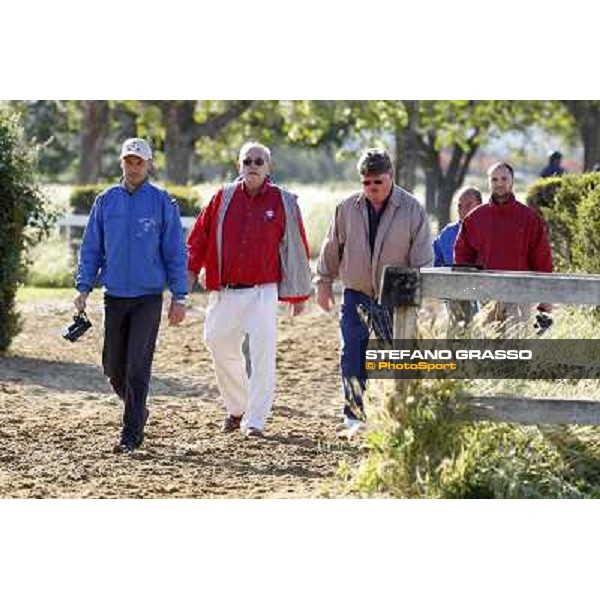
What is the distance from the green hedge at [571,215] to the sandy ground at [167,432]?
2.34 m

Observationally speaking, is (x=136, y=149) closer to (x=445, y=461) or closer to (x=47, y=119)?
(x=445, y=461)

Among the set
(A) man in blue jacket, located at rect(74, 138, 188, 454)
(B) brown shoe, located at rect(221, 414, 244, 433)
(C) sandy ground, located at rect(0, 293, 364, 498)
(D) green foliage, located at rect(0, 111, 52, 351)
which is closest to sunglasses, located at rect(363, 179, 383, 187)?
(A) man in blue jacket, located at rect(74, 138, 188, 454)

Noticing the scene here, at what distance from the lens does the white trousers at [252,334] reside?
11.1 m

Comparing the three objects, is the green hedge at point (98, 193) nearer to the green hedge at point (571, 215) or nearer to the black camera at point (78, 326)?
the green hedge at point (571, 215)

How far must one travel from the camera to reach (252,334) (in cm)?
1119

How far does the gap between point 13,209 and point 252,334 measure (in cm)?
449

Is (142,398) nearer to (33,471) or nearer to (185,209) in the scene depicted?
(33,471)

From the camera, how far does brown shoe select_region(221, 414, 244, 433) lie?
1139cm

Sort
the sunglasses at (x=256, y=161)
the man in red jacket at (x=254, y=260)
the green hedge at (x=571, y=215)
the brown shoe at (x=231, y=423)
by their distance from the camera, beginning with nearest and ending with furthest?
the sunglasses at (x=256, y=161) → the man in red jacket at (x=254, y=260) → the brown shoe at (x=231, y=423) → the green hedge at (x=571, y=215)

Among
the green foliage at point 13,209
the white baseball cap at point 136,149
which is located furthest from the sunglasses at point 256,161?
the green foliage at point 13,209

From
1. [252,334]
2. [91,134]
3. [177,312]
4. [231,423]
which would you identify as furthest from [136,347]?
[91,134]

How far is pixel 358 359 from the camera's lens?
10930 millimetres
